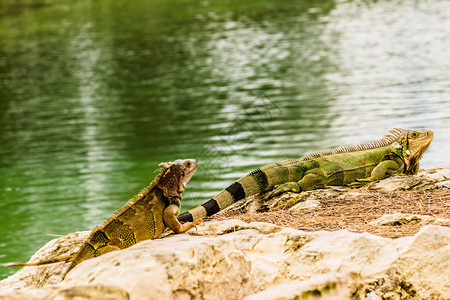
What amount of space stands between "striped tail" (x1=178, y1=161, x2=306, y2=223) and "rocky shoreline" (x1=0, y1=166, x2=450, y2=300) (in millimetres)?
1007

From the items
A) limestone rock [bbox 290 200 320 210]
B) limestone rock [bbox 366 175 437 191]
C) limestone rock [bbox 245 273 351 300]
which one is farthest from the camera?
limestone rock [bbox 366 175 437 191]

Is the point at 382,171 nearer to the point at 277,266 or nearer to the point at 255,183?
the point at 255,183

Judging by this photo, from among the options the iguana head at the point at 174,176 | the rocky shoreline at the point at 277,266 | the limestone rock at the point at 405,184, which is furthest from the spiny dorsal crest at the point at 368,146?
the iguana head at the point at 174,176

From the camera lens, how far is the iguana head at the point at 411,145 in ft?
24.3

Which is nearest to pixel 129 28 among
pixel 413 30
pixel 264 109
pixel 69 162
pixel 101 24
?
pixel 101 24

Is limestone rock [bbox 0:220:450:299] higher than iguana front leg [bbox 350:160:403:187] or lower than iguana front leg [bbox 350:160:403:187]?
higher

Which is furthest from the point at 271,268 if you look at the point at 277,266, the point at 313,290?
the point at 313,290

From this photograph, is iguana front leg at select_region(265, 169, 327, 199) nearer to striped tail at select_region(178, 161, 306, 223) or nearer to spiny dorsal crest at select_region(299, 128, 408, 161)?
striped tail at select_region(178, 161, 306, 223)

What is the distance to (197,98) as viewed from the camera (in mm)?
19188

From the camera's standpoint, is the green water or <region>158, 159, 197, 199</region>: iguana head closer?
<region>158, 159, 197, 199</region>: iguana head

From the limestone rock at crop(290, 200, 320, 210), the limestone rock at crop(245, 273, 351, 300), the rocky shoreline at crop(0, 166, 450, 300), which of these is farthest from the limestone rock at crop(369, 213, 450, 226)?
the limestone rock at crop(245, 273, 351, 300)

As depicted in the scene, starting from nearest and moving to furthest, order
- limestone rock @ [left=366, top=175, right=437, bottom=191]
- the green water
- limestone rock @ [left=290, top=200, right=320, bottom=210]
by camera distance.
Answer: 1. limestone rock @ [left=290, top=200, right=320, bottom=210]
2. limestone rock @ [left=366, top=175, right=437, bottom=191]
3. the green water

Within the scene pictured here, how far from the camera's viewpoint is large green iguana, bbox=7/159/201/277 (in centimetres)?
515

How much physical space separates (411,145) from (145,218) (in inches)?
140
